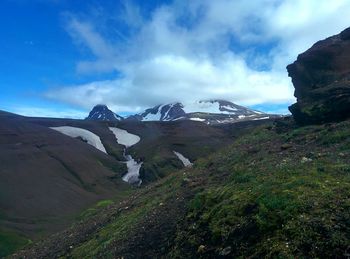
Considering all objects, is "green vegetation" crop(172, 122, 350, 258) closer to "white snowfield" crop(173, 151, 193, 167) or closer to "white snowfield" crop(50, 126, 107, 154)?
"white snowfield" crop(173, 151, 193, 167)

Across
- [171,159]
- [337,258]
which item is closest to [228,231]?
[337,258]

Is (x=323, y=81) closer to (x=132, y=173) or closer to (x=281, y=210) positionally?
(x=281, y=210)

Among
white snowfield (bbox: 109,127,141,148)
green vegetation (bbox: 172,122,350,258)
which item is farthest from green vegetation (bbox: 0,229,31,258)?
white snowfield (bbox: 109,127,141,148)

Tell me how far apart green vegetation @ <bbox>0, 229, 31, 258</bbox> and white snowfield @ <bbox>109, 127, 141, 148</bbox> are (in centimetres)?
6730

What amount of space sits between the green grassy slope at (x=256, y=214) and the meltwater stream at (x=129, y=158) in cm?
4804

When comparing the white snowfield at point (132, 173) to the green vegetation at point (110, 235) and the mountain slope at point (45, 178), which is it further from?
the green vegetation at point (110, 235)

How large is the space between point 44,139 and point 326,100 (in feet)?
234

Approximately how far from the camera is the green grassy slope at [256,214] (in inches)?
474

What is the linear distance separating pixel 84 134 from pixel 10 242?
7341 cm

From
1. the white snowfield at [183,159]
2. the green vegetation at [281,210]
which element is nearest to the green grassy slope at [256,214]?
the green vegetation at [281,210]

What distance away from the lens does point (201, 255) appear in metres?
14.5

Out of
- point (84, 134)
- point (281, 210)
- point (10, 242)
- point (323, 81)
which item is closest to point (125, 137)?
point (84, 134)

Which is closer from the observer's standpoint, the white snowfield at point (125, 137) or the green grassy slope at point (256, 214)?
the green grassy slope at point (256, 214)

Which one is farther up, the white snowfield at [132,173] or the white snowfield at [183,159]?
the white snowfield at [183,159]
